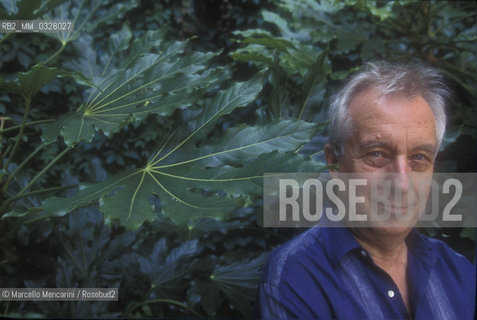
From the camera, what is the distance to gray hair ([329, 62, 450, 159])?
0.76 meters

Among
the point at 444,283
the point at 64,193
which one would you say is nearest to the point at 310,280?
the point at 444,283

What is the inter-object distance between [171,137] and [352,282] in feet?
1.31

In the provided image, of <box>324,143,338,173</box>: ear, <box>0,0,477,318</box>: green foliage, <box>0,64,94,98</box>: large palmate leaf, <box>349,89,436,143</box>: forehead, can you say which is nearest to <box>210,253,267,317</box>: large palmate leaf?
<box>0,0,477,318</box>: green foliage

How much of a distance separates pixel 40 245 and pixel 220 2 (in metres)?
0.97

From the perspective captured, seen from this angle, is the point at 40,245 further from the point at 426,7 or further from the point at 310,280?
the point at 426,7

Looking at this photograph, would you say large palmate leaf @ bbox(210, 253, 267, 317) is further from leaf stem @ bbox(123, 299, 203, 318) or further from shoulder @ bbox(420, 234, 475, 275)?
shoulder @ bbox(420, 234, 475, 275)

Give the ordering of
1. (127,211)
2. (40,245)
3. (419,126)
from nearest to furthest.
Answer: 1. (127,211)
2. (419,126)
3. (40,245)

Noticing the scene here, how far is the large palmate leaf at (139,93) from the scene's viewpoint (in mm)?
680

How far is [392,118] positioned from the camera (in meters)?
0.72

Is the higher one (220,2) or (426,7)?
(220,2)

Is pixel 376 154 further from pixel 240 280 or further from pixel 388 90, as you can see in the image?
pixel 240 280

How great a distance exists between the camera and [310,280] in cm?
75

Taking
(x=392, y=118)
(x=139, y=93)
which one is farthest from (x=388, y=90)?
(x=139, y=93)

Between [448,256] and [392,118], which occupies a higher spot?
[392,118]
